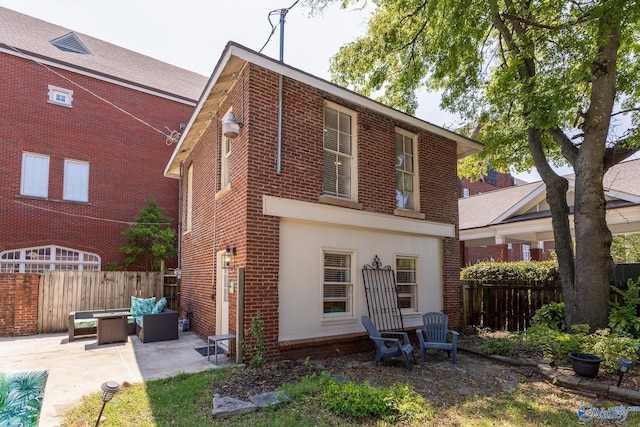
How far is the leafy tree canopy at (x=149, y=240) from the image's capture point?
15.9 m

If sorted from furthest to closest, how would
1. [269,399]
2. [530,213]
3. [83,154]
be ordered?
[83,154], [530,213], [269,399]

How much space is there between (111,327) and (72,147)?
10.8 meters

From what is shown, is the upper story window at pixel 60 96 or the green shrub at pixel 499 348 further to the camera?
the upper story window at pixel 60 96

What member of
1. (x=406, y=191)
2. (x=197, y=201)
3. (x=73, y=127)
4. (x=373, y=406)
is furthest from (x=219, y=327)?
(x=73, y=127)

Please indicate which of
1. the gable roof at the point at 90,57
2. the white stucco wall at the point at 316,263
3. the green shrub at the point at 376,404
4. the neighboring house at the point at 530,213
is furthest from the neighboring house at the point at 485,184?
the green shrub at the point at 376,404

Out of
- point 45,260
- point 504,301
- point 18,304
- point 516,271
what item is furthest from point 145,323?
point 516,271

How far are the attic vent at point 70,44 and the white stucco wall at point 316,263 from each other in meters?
17.1

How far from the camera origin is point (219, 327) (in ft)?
26.7

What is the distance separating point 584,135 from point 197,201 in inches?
380

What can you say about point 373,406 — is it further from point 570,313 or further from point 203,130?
point 203,130

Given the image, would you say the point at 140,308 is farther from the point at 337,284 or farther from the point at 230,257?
the point at 337,284

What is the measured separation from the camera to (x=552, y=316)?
9.16m

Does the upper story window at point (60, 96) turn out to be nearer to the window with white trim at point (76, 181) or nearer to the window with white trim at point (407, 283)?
the window with white trim at point (76, 181)

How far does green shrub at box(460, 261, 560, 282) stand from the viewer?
10375mm
